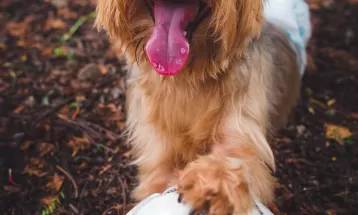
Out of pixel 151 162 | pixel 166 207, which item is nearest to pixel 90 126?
pixel 151 162

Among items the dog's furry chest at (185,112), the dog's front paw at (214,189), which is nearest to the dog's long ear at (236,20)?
the dog's furry chest at (185,112)

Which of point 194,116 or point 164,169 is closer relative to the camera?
point 194,116

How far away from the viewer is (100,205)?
3406mm

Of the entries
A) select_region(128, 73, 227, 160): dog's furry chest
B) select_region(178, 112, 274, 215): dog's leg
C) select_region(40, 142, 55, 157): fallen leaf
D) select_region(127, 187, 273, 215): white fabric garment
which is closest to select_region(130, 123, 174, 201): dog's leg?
select_region(128, 73, 227, 160): dog's furry chest

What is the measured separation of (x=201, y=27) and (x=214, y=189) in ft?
3.16

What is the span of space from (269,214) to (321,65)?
2.93 metres

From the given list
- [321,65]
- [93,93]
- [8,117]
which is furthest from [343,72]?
[8,117]

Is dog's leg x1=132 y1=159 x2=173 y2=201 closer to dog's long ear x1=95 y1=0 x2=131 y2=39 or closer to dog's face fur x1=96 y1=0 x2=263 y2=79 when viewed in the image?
dog's face fur x1=96 y1=0 x2=263 y2=79

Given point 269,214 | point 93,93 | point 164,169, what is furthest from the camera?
point 93,93

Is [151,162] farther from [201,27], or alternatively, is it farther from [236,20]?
[236,20]

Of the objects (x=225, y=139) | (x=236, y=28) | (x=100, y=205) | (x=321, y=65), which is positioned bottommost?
(x=100, y=205)

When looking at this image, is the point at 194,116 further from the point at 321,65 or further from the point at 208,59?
the point at 321,65

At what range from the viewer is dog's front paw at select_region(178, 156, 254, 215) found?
218 centimetres

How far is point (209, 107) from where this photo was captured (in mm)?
2898
